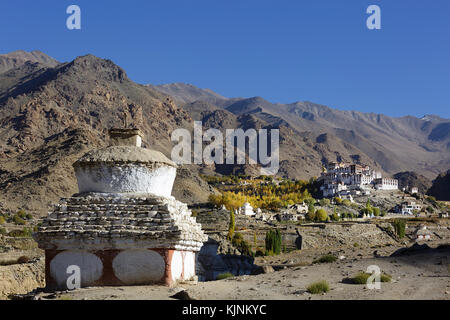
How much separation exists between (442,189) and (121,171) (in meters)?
181

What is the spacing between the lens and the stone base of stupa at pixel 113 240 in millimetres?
14625

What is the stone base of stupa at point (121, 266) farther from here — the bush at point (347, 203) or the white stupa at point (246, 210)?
the bush at point (347, 203)

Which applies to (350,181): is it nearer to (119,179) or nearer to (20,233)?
(20,233)

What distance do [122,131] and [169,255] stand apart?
439 centimetres

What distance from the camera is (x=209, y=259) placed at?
178 feet

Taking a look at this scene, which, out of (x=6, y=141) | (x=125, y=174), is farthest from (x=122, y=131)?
(x=6, y=141)

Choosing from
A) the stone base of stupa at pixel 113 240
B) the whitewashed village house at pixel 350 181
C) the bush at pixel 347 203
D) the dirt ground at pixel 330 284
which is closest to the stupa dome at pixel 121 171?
the stone base of stupa at pixel 113 240

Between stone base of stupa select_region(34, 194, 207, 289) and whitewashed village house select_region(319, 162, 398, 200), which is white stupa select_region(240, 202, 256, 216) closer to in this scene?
whitewashed village house select_region(319, 162, 398, 200)

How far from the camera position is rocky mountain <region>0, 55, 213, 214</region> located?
9662cm

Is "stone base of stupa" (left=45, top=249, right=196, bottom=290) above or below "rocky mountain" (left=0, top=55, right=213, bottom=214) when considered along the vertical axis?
below

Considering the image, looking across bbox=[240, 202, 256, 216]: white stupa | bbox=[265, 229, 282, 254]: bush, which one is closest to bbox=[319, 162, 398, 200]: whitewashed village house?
bbox=[240, 202, 256, 216]: white stupa

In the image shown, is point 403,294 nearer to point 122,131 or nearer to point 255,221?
point 122,131

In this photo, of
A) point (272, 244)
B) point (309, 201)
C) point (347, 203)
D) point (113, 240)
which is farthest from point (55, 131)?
point (113, 240)

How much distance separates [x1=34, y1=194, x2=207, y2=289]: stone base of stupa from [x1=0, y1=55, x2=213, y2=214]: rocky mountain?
→ 4294 centimetres
